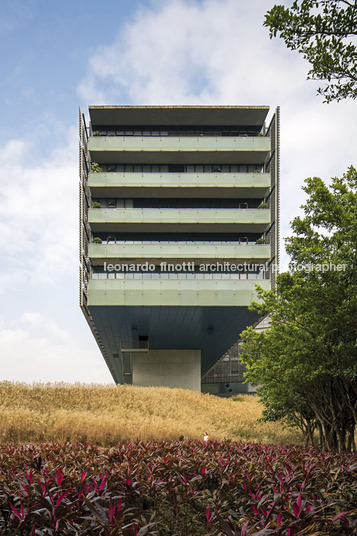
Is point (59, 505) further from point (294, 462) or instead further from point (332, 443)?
point (332, 443)

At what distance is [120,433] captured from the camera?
59.4 ft

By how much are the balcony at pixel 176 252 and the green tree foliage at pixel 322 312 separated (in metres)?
17.2

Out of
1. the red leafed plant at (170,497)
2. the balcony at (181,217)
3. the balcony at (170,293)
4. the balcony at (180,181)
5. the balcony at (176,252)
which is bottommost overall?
the red leafed plant at (170,497)

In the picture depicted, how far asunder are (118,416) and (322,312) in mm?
11642

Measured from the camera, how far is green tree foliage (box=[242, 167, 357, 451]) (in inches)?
532

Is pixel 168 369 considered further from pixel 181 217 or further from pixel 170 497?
pixel 170 497

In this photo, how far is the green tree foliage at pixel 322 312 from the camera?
1351cm

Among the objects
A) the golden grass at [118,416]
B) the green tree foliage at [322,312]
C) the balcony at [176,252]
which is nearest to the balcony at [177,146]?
the balcony at [176,252]

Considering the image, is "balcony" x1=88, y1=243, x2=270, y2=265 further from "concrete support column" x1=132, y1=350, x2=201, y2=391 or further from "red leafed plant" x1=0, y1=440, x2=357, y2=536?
"red leafed plant" x1=0, y1=440, x2=357, y2=536

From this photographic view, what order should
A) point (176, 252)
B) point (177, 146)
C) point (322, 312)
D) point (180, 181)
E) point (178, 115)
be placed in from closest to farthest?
point (322, 312), point (176, 252), point (180, 181), point (177, 146), point (178, 115)

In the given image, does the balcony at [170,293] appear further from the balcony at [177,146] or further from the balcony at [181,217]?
the balcony at [177,146]

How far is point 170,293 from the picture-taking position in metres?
34.3

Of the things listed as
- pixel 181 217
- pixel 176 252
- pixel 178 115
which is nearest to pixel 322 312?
pixel 176 252

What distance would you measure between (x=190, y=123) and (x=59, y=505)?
1702 inches
